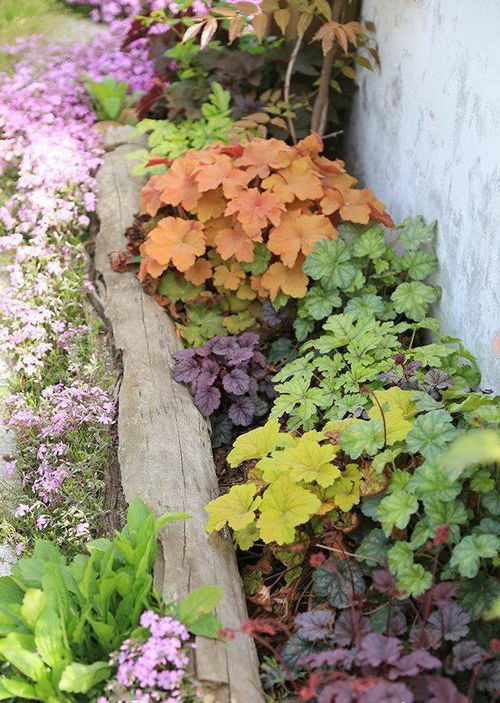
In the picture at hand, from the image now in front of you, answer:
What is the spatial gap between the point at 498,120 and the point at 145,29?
3.29 metres

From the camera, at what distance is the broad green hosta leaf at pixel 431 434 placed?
2346mm

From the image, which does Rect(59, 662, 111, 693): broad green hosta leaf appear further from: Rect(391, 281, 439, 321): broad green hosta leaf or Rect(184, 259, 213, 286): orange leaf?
Rect(184, 259, 213, 286): orange leaf

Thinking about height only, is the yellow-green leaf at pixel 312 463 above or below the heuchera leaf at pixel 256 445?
above

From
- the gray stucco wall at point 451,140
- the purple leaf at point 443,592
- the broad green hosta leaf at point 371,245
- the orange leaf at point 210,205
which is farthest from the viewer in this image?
the orange leaf at point 210,205

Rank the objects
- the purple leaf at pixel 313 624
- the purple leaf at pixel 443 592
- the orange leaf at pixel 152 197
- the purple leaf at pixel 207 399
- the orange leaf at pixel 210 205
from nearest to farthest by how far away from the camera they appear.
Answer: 1. the purple leaf at pixel 443 592
2. the purple leaf at pixel 313 624
3. the purple leaf at pixel 207 399
4. the orange leaf at pixel 210 205
5. the orange leaf at pixel 152 197

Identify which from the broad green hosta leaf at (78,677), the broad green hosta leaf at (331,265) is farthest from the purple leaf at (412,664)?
the broad green hosta leaf at (331,265)

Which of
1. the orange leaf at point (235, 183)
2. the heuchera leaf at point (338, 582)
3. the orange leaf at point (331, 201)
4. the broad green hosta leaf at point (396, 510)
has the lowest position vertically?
the heuchera leaf at point (338, 582)

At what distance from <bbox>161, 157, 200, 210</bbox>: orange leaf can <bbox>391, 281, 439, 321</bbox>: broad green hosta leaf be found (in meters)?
1.02

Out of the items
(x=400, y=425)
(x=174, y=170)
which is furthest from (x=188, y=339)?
(x=400, y=425)

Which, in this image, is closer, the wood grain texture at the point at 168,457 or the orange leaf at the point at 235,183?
the wood grain texture at the point at 168,457

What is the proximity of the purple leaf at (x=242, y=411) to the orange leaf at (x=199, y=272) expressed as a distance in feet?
2.25

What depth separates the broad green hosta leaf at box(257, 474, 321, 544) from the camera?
246 cm

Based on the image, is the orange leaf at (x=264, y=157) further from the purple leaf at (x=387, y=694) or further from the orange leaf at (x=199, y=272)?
the purple leaf at (x=387, y=694)

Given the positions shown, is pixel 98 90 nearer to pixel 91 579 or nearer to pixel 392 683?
pixel 91 579
